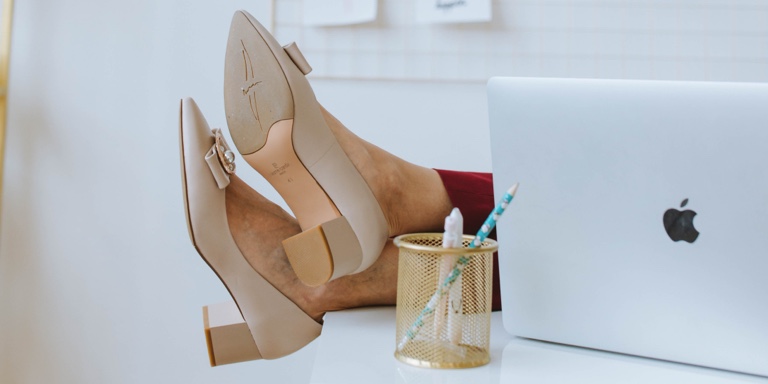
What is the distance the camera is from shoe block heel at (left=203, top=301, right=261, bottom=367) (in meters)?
0.89

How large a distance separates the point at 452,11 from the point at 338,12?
9.4 inches

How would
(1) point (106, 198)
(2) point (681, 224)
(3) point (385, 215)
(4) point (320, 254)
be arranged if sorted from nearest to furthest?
(2) point (681, 224) < (4) point (320, 254) < (3) point (385, 215) < (1) point (106, 198)

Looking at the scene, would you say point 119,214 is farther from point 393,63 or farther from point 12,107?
point 393,63

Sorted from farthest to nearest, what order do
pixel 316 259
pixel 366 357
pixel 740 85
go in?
pixel 316 259 → pixel 366 357 → pixel 740 85

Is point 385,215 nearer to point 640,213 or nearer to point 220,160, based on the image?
point 220,160

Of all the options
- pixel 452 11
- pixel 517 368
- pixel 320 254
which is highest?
pixel 452 11

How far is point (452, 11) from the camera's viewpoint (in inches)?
60.7

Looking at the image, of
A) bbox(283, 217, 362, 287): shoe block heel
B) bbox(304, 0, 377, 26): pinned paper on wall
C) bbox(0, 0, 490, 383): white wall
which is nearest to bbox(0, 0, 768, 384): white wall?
bbox(0, 0, 490, 383): white wall

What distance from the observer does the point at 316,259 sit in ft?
2.91

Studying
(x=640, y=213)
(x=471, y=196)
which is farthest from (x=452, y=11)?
(x=640, y=213)

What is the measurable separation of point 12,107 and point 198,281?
519 millimetres

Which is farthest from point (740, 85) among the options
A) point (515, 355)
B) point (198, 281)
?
point (198, 281)

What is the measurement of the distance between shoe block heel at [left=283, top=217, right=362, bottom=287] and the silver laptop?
24 centimetres

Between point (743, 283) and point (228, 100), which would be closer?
point (743, 283)
